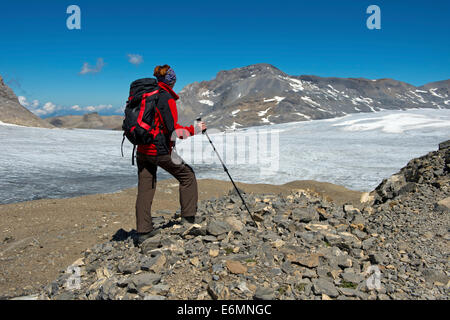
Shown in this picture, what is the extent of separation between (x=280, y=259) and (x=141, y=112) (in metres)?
2.50

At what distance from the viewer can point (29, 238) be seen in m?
6.01

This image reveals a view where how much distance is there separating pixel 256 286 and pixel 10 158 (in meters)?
18.6

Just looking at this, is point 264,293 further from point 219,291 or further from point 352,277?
point 352,277

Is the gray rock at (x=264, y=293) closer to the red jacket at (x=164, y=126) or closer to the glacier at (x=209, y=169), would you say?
the red jacket at (x=164, y=126)

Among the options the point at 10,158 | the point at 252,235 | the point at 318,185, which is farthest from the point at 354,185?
the point at 10,158

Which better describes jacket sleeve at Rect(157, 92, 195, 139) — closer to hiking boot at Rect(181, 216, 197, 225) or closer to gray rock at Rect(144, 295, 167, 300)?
hiking boot at Rect(181, 216, 197, 225)

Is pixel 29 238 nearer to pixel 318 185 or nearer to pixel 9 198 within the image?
pixel 9 198

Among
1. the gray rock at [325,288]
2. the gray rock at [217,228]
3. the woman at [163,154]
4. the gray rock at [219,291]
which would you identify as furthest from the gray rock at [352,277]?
the woman at [163,154]

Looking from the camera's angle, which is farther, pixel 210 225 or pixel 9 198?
pixel 9 198

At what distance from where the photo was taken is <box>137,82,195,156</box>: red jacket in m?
4.05

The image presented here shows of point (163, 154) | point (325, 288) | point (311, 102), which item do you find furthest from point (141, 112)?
point (311, 102)

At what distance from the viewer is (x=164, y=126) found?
4141 mm

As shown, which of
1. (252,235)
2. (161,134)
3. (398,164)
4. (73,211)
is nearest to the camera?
(161,134)

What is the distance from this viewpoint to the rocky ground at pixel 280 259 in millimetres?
3189
